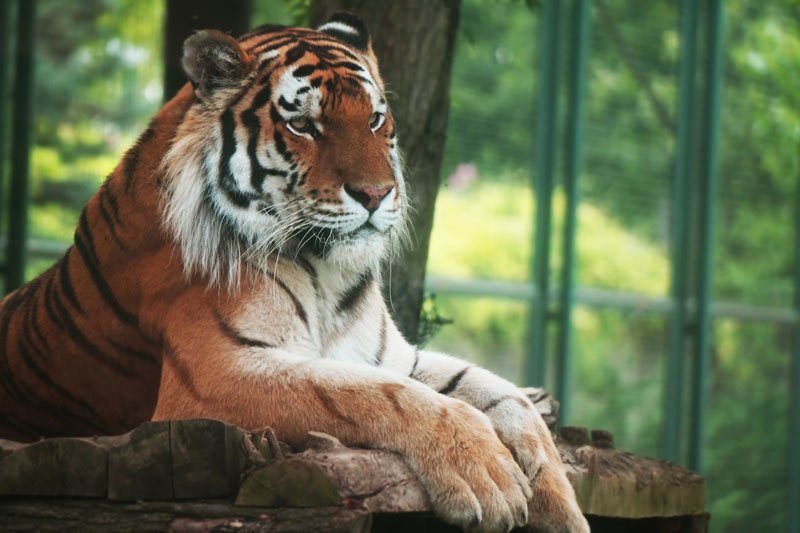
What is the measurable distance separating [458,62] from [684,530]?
423 cm

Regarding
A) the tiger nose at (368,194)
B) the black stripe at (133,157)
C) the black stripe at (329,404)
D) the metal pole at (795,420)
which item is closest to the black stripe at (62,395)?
the black stripe at (133,157)

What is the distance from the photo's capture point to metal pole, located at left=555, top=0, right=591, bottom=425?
677 cm

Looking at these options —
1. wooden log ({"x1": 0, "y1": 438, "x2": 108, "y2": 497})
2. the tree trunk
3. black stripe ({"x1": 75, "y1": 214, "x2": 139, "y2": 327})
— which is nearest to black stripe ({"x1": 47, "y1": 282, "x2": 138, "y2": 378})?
black stripe ({"x1": 75, "y1": 214, "x2": 139, "y2": 327})

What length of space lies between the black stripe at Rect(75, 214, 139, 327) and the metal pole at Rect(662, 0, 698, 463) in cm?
510

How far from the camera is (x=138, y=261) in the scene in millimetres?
2674

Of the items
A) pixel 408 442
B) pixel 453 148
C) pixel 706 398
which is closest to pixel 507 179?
pixel 453 148

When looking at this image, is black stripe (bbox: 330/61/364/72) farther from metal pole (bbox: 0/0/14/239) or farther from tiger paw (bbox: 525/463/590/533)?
metal pole (bbox: 0/0/14/239)

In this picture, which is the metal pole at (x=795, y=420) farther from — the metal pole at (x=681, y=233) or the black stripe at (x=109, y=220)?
the black stripe at (x=109, y=220)

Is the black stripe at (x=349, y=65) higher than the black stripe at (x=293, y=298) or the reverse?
higher

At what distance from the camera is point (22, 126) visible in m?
5.38

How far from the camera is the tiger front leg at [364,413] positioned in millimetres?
2139

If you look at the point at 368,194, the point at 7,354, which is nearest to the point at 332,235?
the point at 368,194

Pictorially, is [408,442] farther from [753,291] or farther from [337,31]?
[753,291]

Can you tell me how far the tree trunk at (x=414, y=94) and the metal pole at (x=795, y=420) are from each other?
4910 mm
